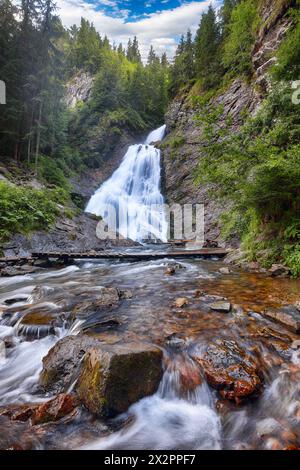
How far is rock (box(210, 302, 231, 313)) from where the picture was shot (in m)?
4.48

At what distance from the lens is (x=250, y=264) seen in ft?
27.1

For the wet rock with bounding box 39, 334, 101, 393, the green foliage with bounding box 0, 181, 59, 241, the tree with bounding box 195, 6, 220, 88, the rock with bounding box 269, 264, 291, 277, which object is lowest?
the wet rock with bounding box 39, 334, 101, 393

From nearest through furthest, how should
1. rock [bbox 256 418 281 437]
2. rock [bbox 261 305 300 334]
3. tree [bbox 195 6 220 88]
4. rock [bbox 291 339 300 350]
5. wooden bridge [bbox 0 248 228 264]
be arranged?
rock [bbox 256 418 281 437] → rock [bbox 291 339 300 350] → rock [bbox 261 305 300 334] → wooden bridge [bbox 0 248 228 264] → tree [bbox 195 6 220 88]

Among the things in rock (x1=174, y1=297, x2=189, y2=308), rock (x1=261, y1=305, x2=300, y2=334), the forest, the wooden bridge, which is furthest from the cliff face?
rock (x1=261, y1=305, x2=300, y2=334)

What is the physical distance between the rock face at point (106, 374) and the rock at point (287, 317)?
2021 mm

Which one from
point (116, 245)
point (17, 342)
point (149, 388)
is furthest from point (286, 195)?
point (116, 245)

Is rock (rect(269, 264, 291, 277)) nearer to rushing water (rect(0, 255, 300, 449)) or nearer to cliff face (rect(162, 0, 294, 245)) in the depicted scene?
rushing water (rect(0, 255, 300, 449))

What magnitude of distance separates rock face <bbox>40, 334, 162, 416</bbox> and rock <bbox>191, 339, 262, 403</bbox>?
577mm

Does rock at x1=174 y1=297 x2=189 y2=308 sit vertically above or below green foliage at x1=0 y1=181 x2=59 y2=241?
below

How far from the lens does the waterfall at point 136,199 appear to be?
837 inches

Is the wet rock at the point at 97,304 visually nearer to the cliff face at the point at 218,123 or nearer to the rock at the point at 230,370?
the rock at the point at 230,370

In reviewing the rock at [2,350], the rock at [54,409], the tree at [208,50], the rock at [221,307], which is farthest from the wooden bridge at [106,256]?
the tree at [208,50]
